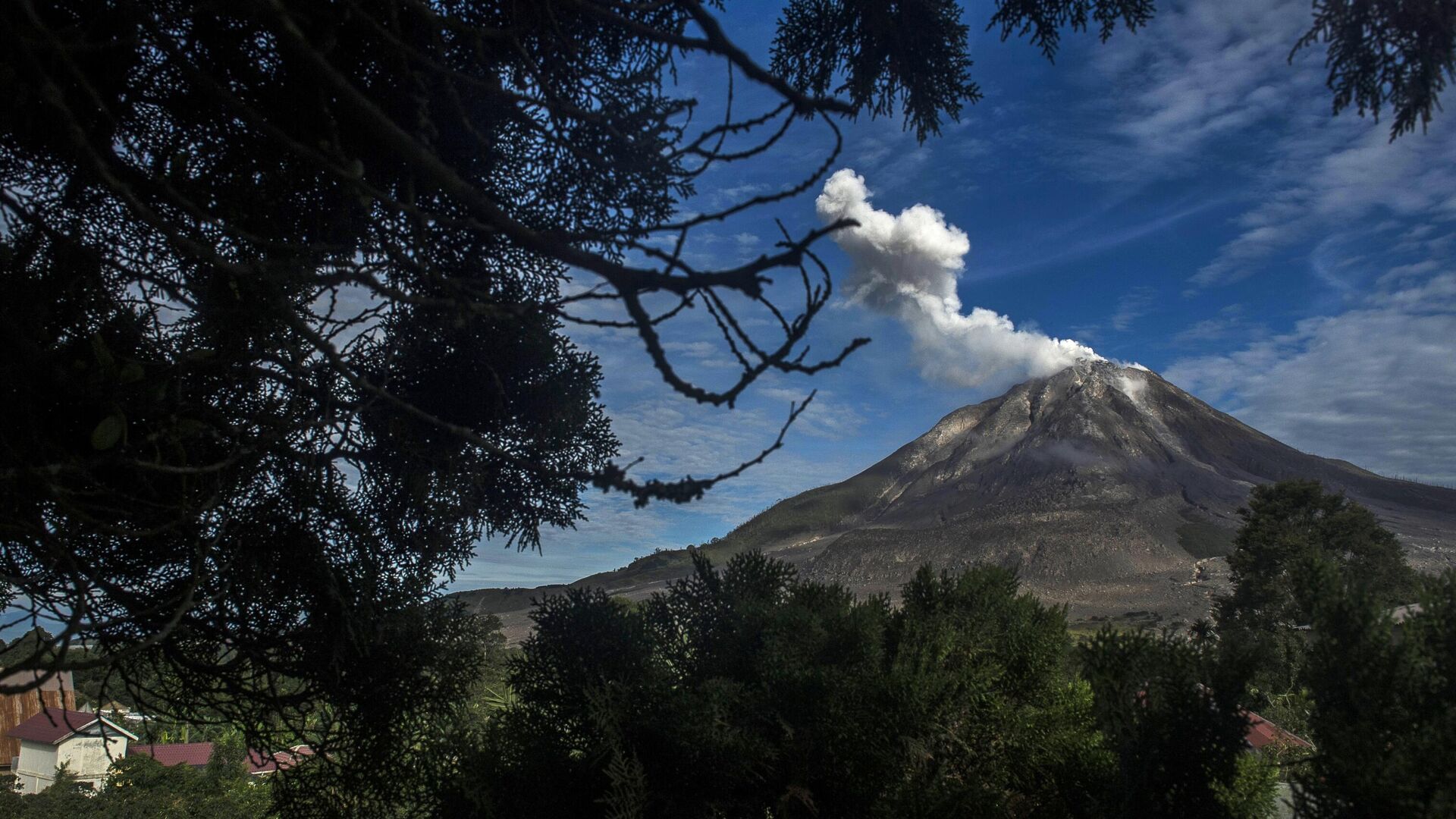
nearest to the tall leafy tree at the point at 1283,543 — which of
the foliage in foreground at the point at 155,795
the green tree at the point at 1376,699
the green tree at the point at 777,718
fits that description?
the green tree at the point at 777,718

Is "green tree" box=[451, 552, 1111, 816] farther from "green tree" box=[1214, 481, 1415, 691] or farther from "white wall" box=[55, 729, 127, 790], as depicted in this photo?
"green tree" box=[1214, 481, 1415, 691]

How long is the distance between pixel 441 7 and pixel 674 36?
144 inches

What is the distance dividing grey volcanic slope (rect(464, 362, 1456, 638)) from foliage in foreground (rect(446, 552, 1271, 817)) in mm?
50426

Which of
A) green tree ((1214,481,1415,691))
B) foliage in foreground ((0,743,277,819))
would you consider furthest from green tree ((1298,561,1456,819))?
green tree ((1214,481,1415,691))

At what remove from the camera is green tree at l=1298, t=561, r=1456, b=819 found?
2586mm

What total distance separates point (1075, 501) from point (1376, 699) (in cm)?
11476

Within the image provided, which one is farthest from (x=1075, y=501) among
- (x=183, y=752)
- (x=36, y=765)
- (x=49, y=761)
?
(x=36, y=765)

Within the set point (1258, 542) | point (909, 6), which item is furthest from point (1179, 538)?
point (909, 6)

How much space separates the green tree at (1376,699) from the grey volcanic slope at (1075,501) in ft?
175

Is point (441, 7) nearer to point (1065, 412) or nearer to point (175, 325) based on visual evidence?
point (175, 325)

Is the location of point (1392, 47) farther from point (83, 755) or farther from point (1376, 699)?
point (83, 755)

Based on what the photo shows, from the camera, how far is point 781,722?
4805 mm

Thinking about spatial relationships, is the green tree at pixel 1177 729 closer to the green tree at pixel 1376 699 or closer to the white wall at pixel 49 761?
the green tree at pixel 1376 699

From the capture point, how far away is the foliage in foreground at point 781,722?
15.3 feet
